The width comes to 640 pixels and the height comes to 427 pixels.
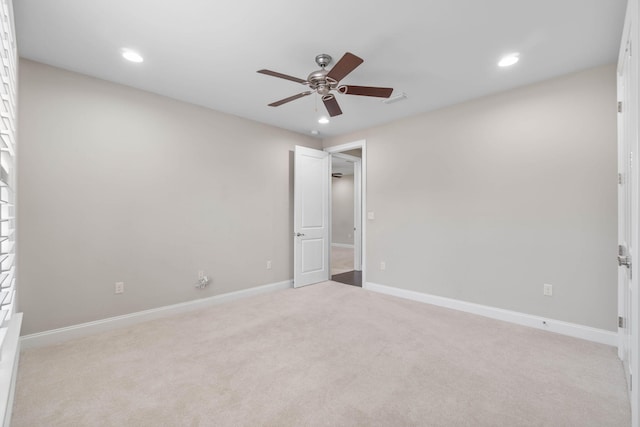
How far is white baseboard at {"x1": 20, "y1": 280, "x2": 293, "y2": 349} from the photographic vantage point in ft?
8.48

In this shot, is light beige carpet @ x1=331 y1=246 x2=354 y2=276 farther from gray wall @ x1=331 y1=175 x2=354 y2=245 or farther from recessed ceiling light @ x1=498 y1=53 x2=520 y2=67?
recessed ceiling light @ x1=498 y1=53 x2=520 y2=67

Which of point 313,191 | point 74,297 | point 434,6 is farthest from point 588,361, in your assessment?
point 74,297

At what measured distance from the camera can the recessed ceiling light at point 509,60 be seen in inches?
98.4

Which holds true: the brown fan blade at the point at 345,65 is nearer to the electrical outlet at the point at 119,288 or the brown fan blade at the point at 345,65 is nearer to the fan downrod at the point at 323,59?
the fan downrod at the point at 323,59

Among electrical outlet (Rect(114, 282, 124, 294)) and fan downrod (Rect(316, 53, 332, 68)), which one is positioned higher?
fan downrod (Rect(316, 53, 332, 68))

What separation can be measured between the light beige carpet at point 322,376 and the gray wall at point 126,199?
0.54 meters

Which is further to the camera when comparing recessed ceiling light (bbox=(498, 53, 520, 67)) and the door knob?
recessed ceiling light (bbox=(498, 53, 520, 67))

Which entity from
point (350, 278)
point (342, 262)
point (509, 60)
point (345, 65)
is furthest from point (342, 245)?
point (345, 65)

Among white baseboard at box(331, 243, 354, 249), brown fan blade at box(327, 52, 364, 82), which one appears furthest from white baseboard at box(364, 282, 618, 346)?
white baseboard at box(331, 243, 354, 249)

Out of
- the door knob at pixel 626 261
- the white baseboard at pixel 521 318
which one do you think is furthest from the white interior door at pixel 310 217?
the door knob at pixel 626 261

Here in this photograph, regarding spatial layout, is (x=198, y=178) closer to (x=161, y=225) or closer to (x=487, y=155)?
(x=161, y=225)

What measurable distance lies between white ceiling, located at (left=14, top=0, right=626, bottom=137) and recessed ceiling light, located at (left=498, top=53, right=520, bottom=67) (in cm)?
5

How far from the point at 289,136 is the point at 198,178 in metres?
1.74

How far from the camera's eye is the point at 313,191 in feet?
16.0
